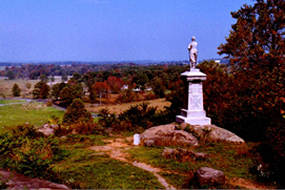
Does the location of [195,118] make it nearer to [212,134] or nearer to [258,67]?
[212,134]

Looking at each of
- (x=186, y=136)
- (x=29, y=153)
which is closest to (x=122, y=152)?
(x=186, y=136)

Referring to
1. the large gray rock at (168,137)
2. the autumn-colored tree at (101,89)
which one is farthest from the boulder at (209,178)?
the autumn-colored tree at (101,89)

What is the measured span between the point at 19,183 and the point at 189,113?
27.7ft

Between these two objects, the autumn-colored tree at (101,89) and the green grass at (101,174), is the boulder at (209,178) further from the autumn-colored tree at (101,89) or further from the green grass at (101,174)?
the autumn-colored tree at (101,89)

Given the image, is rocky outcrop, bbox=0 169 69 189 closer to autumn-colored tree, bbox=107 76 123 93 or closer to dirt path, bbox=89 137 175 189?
dirt path, bbox=89 137 175 189

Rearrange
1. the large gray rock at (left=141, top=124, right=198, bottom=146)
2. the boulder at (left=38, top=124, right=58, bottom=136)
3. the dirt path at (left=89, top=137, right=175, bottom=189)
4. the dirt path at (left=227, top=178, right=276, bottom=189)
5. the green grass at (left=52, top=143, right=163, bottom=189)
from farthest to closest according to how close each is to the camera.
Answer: the boulder at (left=38, top=124, right=58, bottom=136)
the large gray rock at (left=141, top=124, right=198, bottom=146)
the dirt path at (left=89, top=137, right=175, bottom=189)
the dirt path at (left=227, top=178, right=276, bottom=189)
the green grass at (left=52, top=143, right=163, bottom=189)

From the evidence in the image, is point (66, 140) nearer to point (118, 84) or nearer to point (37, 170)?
point (37, 170)

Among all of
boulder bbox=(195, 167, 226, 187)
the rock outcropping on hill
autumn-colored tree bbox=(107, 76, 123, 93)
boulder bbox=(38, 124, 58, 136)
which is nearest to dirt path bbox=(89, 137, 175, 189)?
boulder bbox=(195, 167, 226, 187)

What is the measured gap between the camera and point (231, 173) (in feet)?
25.9

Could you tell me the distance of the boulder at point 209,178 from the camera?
6.63 m

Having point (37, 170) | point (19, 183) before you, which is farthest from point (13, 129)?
point (19, 183)

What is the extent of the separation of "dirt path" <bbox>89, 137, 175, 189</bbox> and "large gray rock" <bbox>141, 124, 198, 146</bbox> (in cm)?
87

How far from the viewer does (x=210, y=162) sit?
882 cm

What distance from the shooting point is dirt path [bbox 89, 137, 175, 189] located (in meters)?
7.64
